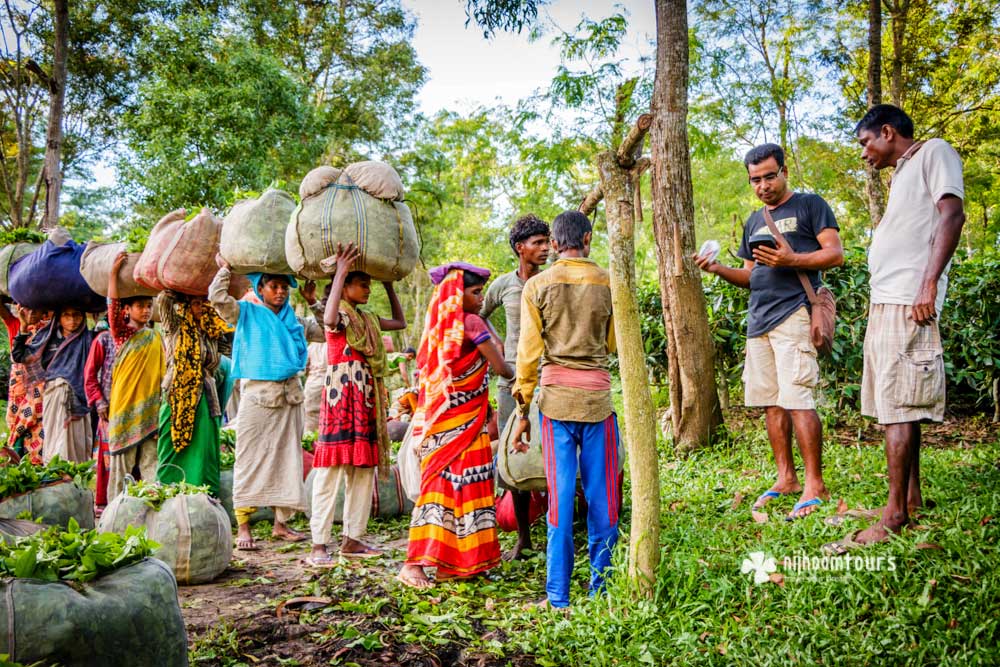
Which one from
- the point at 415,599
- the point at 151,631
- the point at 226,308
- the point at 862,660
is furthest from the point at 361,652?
the point at 226,308

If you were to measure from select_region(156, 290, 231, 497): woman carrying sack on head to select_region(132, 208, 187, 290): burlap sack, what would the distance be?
19 centimetres

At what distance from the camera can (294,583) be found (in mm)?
4242

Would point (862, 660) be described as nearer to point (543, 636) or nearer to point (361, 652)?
point (543, 636)

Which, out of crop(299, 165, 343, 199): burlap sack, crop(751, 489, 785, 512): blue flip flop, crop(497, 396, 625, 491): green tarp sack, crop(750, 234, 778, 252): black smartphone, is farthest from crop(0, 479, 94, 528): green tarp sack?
crop(750, 234, 778, 252): black smartphone

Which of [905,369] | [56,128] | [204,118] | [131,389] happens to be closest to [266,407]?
[131,389]

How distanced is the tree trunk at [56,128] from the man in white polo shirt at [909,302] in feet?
36.5

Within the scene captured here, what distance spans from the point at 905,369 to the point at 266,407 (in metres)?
4.44

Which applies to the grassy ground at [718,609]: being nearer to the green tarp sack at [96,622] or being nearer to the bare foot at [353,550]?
the bare foot at [353,550]

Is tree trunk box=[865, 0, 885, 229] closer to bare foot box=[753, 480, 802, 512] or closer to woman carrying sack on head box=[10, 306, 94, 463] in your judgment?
bare foot box=[753, 480, 802, 512]

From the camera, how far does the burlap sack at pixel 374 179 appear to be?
15.3ft

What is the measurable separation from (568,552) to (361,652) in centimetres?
114

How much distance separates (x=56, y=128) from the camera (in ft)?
36.2

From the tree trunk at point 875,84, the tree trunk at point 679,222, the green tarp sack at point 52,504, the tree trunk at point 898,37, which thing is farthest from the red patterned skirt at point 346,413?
the tree trunk at point 898,37

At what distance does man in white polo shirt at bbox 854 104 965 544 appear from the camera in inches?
128
